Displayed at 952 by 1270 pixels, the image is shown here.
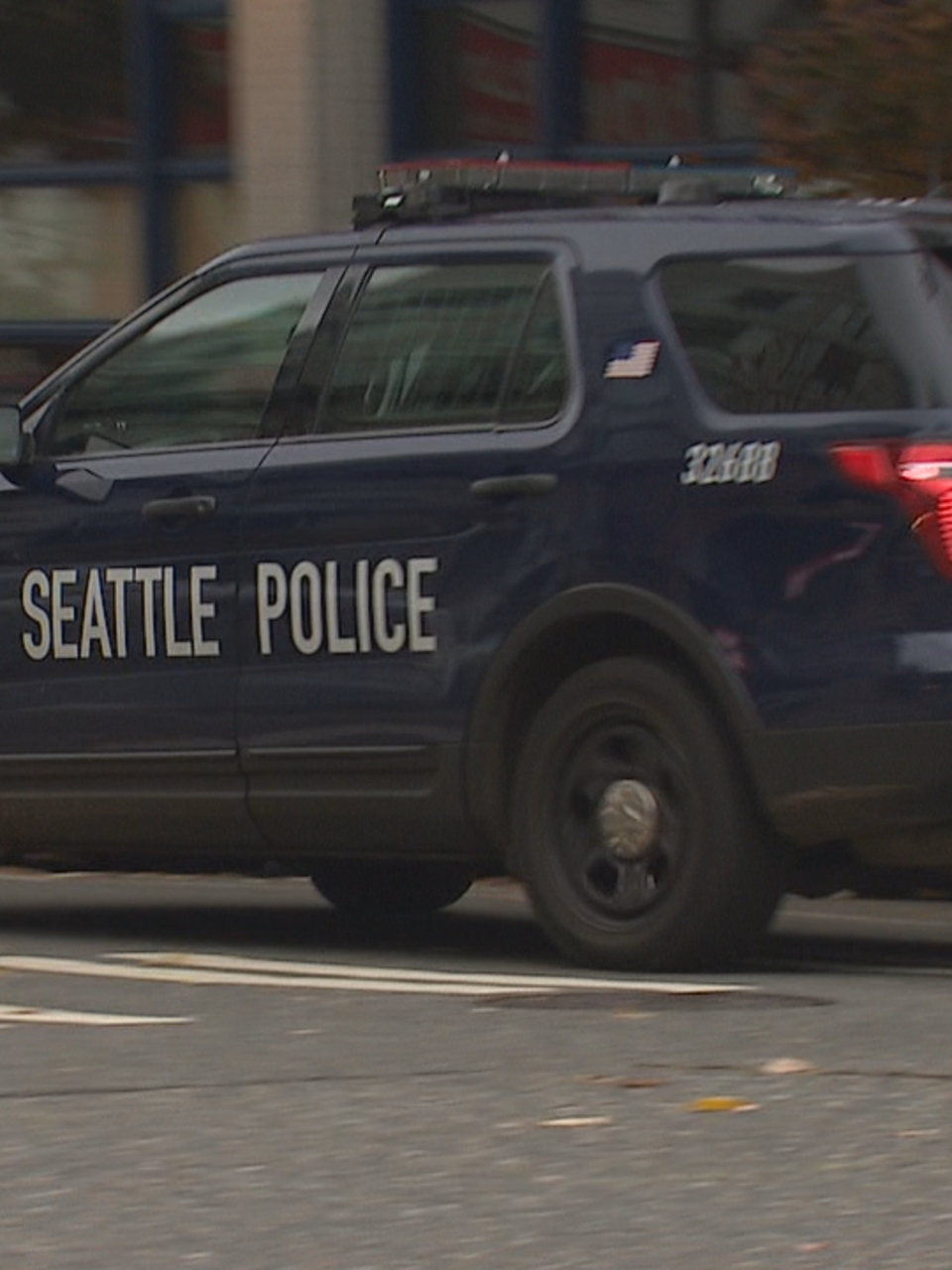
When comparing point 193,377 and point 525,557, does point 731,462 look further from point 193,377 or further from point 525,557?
point 193,377

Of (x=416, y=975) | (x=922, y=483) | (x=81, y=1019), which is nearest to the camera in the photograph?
(x=81, y=1019)

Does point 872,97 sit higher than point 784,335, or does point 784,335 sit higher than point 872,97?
point 872,97

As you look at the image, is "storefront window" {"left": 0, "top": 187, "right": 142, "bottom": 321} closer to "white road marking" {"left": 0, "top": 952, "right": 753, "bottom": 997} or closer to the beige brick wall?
the beige brick wall

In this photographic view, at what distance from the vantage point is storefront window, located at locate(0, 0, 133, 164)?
17.3 metres

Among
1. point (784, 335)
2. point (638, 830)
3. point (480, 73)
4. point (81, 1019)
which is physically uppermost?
point (480, 73)

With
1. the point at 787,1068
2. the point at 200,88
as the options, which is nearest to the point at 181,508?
the point at 787,1068

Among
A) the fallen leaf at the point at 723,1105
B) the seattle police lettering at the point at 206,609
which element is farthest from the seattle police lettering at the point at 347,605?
the fallen leaf at the point at 723,1105

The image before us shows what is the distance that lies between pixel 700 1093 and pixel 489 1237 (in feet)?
4.22

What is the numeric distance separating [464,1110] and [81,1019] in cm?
160

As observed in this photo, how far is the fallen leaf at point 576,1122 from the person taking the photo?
6.42 metres

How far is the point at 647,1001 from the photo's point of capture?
8195 millimetres

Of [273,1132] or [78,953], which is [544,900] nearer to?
[78,953]

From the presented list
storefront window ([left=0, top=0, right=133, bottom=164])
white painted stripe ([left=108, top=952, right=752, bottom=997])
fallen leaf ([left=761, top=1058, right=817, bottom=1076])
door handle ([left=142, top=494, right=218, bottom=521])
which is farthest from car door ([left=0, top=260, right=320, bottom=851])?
storefront window ([left=0, top=0, right=133, bottom=164])

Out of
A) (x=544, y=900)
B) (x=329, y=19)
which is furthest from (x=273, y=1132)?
(x=329, y=19)
